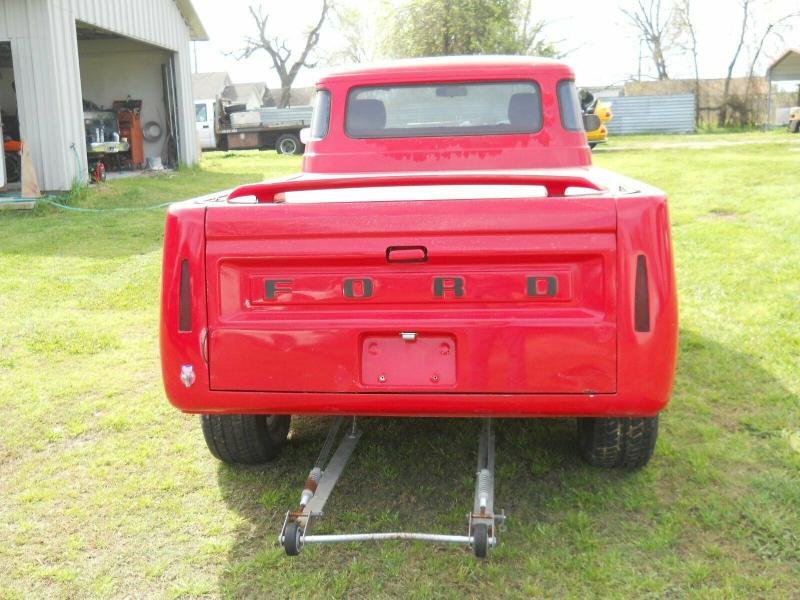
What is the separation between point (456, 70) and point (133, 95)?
18344 mm

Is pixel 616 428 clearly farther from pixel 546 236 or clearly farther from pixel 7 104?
pixel 7 104

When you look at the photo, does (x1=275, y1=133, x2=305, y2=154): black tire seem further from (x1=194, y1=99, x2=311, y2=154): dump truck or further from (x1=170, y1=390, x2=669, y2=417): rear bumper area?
(x1=170, y1=390, x2=669, y2=417): rear bumper area

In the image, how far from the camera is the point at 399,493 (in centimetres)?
362

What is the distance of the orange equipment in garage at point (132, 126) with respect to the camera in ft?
67.4

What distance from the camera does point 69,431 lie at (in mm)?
4461

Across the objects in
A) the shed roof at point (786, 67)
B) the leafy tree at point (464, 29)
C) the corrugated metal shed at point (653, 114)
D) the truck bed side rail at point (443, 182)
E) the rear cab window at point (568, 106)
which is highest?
the leafy tree at point (464, 29)

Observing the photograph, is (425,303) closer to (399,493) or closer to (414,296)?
(414,296)

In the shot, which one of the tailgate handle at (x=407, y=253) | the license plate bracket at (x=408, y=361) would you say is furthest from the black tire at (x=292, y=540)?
the tailgate handle at (x=407, y=253)

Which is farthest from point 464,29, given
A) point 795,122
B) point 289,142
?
point 795,122

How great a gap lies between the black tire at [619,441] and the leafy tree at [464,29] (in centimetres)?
2975

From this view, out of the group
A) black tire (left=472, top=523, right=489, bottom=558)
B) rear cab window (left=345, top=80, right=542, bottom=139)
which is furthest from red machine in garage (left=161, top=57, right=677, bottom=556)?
rear cab window (left=345, top=80, right=542, bottom=139)

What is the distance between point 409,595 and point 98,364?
345 centimetres

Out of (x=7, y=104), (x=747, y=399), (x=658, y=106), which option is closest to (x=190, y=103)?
(x=7, y=104)

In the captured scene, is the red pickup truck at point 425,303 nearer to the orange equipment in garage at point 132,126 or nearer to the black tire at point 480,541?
the black tire at point 480,541
